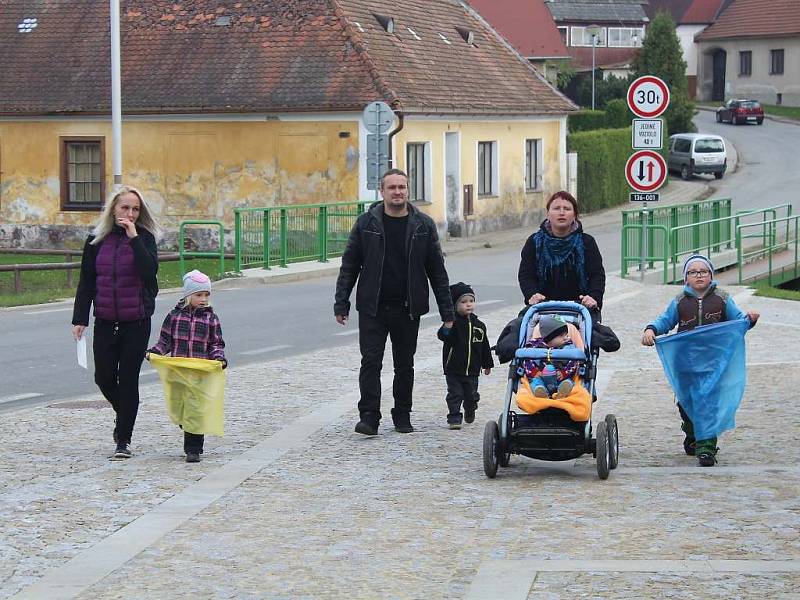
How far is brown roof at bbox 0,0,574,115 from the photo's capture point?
3578 centimetres

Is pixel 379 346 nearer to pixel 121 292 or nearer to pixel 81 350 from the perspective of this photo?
pixel 121 292

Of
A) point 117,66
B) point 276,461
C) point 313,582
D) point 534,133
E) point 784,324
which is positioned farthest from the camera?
point 534,133

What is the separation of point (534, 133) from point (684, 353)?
112 ft

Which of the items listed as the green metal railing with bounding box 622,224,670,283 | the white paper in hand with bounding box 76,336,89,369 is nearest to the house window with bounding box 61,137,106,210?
the green metal railing with bounding box 622,224,670,283

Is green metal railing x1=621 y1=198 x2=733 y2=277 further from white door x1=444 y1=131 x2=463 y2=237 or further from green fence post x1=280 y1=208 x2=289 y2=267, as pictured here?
white door x1=444 y1=131 x2=463 y2=237

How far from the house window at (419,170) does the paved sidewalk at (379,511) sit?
24660mm

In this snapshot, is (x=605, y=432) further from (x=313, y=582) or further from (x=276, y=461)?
(x=313, y=582)

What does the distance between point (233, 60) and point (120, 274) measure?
27133 millimetres

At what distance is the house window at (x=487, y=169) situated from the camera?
41.1m

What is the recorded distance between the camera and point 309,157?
118 ft

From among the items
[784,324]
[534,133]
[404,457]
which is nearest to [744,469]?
[404,457]

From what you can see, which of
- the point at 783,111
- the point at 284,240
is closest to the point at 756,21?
the point at 783,111

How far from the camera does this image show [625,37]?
101 m

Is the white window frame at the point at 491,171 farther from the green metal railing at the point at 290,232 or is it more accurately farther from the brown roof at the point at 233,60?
the green metal railing at the point at 290,232
